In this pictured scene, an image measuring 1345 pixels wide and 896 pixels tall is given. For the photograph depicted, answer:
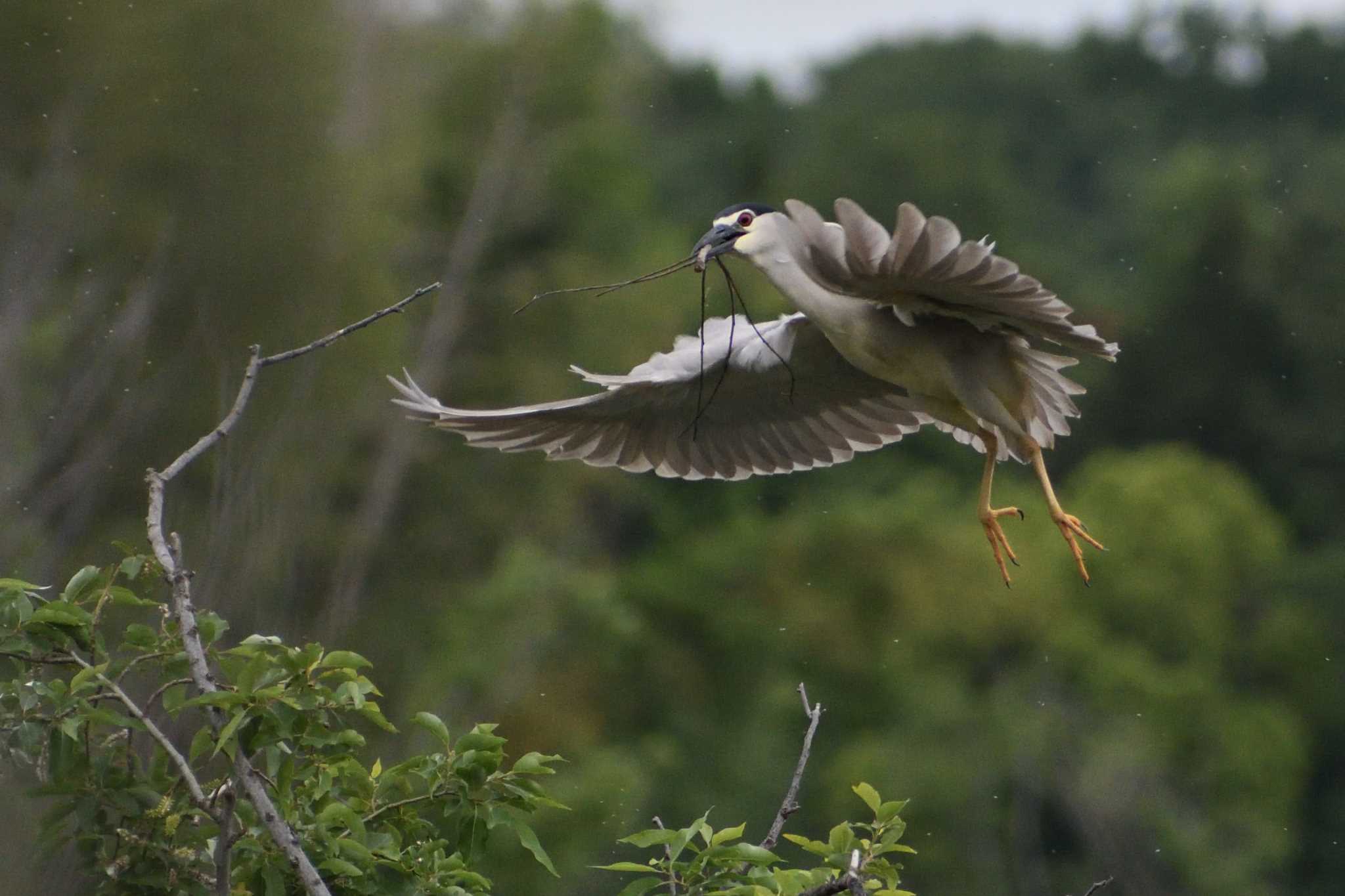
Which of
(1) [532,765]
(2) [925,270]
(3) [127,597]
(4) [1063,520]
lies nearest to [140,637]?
(3) [127,597]

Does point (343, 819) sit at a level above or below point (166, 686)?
below

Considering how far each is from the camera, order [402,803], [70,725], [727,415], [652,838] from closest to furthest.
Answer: [70,725], [652,838], [402,803], [727,415]

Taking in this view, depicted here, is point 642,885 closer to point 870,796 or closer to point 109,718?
point 870,796

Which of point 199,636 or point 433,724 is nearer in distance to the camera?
point 199,636

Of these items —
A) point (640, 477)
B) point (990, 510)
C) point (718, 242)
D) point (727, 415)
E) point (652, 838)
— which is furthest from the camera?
point (640, 477)

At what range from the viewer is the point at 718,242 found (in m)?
5.13

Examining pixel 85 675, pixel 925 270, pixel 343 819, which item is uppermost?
pixel 925 270

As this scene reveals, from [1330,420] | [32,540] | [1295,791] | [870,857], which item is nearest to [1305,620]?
[1295,791]

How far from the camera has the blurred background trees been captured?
15023 mm

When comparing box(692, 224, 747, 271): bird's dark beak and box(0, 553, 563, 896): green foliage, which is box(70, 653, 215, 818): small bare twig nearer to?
box(0, 553, 563, 896): green foliage

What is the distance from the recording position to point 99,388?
1419cm

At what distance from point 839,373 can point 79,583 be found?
314cm

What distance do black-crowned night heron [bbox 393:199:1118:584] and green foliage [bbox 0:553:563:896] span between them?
145 centimetres

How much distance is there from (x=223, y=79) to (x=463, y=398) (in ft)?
26.4
